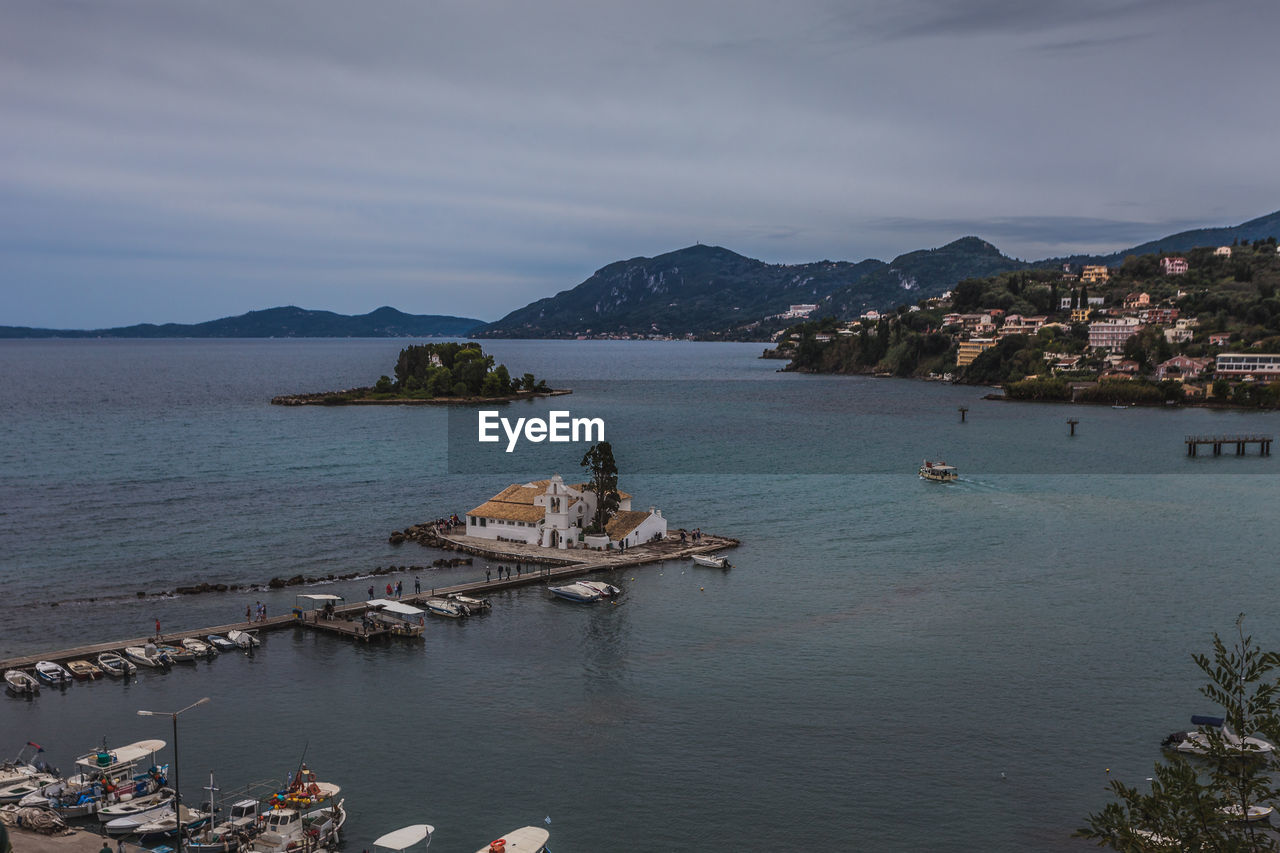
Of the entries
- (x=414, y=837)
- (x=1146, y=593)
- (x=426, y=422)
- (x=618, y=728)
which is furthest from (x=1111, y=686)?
(x=426, y=422)

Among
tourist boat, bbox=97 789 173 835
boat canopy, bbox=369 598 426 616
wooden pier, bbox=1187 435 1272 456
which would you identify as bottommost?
tourist boat, bbox=97 789 173 835

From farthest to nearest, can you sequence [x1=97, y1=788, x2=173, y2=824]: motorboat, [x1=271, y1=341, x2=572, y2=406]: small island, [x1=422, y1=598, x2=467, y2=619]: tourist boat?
[x1=271, y1=341, x2=572, y2=406]: small island < [x1=422, y1=598, x2=467, y2=619]: tourist boat < [x1=97, y1=788, x2=173, y2=824]: motorboat

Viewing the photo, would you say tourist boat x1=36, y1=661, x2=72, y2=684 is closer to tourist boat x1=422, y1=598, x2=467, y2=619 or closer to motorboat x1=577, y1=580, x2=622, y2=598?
tourist boat x1=422, y1=598, x2=467, y2=619

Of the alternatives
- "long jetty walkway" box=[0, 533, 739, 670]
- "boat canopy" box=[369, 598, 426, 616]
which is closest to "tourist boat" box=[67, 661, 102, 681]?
"long jetty walkway" box=[0, 533, 739, 670]

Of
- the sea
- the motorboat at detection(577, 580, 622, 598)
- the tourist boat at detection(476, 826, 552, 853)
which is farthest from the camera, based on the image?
the motorboat at detection(577, 580, 622, 598)

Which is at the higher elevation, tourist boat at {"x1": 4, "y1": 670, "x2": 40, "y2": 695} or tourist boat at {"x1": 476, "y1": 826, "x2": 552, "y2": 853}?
tourist boat at {"x1": 4, "y1": 670, "x2": 40, "y2": 695}

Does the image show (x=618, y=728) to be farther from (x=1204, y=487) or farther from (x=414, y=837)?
(x=1204, y=487)

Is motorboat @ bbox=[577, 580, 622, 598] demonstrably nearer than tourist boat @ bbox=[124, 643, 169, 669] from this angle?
No
